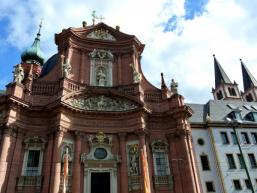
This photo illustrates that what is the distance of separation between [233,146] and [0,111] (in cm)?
2311

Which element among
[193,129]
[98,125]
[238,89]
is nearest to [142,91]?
[98,125]

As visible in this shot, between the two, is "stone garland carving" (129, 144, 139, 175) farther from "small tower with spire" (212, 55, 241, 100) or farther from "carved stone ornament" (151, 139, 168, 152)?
"small tower with spire" (212, 55, 241, 100)

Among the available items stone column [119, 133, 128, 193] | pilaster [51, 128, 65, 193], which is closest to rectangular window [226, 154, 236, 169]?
stone column [119, 133, 128, 193]

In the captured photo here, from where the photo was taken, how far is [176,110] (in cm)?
2455

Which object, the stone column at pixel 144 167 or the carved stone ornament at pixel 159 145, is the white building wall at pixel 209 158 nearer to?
the carved stone ornament at pixel 159 145

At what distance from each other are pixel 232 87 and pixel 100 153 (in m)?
49.0

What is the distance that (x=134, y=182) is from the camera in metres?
21.3

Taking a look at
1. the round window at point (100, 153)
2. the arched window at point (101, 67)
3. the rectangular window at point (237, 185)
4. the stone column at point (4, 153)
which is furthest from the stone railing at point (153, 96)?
the stone column at point (4, 153)

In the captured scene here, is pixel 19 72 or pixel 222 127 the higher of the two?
pixel 19 72

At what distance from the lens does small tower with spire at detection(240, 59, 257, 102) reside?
2408 inches

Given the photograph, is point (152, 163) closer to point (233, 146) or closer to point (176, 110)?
point (176, 110)

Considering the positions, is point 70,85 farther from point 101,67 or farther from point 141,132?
point 141,132

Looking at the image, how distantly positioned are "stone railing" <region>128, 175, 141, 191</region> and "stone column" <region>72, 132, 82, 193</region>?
409 centimetres

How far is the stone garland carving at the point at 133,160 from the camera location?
21.8 m
